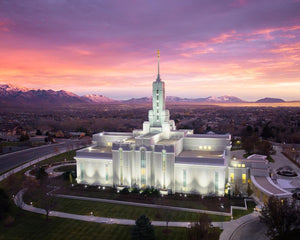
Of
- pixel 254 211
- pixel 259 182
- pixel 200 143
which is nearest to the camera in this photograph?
pixel 254 211

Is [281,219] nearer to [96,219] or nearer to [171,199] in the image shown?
[171,199]

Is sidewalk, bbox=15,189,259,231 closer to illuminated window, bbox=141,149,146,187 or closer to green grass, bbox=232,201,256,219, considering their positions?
green grass, bbox=232,201,256,219

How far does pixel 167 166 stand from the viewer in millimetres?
40875

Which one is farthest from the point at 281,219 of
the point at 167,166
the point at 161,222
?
the point at 167,166

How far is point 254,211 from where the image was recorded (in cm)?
3381

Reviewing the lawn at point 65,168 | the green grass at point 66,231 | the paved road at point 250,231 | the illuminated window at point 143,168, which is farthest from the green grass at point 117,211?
the lawn at point 65,168

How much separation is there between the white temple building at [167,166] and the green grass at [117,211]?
6585mm

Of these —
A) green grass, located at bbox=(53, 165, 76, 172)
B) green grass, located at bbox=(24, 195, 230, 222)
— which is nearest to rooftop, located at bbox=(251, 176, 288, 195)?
green grass, located at bbox=(24, 195, 230, 222)

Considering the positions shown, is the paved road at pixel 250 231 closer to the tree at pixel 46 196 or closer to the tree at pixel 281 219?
the tree at pixel 281 219

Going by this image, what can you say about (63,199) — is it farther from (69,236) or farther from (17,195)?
(69,236)

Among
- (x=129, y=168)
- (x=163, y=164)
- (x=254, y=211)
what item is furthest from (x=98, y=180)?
(x=254, y=211)

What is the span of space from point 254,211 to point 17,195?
129ft

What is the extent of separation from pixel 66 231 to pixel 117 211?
771cm

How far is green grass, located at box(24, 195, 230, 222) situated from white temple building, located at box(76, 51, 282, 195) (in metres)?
6.58
